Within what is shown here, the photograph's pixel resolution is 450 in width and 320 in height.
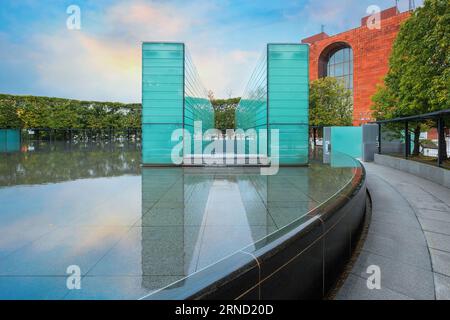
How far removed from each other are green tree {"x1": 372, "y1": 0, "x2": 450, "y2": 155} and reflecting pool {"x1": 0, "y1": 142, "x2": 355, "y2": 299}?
7163 mm

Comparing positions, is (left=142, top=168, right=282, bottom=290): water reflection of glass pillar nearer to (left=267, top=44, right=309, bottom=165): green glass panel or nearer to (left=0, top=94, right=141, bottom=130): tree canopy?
(left=267, top=44, right=309, bottom=165): green glass panel

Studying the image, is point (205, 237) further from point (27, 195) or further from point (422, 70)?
point (422, 70)

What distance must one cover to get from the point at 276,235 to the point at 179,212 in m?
4.11

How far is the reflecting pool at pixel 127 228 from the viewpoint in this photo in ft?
11.8

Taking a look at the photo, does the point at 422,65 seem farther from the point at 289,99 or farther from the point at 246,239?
the point at 246,239

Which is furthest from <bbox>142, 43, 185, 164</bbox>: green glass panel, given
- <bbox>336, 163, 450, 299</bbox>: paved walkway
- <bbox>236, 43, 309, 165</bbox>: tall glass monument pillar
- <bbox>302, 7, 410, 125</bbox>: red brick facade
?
<bbox>302, 7, 410, 125</bbox>: red brick facade

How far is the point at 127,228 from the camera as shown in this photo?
5.57 m

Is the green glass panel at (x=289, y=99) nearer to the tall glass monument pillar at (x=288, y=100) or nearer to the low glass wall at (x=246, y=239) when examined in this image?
the tall glass monument pillar at (x=288, y=100)

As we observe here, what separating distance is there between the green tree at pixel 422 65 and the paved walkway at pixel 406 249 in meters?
5.73

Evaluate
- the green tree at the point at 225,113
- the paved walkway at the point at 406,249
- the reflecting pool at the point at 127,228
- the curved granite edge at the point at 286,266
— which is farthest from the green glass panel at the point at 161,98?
the green tree at the point at 225,113

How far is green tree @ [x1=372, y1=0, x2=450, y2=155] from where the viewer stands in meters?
12.4
